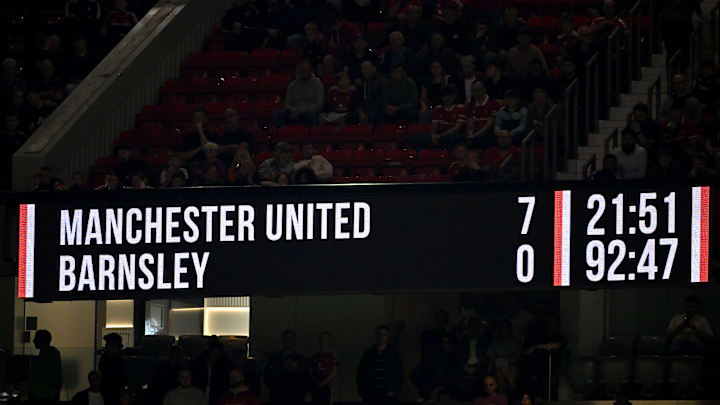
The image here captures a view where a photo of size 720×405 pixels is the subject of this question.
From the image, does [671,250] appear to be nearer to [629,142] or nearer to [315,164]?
[629,142]

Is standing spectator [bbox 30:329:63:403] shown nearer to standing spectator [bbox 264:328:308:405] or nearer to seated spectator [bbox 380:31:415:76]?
standing spectator [bbox 264:328:308:405]

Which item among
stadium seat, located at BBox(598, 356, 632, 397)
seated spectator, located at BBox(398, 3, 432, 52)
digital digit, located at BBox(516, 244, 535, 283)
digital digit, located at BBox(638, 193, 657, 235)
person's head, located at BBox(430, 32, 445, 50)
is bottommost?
stadium seat, located at BBox(598, 356, 632, 397)

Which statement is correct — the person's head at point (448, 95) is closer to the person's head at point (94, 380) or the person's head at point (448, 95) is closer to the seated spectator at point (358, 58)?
the seated spectator at point (358, 58)

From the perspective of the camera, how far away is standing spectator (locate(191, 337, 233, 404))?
18.4 m

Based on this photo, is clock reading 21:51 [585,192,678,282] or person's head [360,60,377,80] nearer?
clock reading 21:51 [585,192,678,282]

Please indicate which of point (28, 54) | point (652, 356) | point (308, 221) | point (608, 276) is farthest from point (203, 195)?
point (28, 54)

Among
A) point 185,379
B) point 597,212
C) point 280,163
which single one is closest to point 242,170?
point 280,163

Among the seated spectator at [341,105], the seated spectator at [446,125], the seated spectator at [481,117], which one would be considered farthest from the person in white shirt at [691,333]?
the seated spectator at [341,105]

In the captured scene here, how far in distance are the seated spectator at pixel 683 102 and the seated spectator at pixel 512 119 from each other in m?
1.51

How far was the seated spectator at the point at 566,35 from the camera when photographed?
2117cm

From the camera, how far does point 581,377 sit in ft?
57.7

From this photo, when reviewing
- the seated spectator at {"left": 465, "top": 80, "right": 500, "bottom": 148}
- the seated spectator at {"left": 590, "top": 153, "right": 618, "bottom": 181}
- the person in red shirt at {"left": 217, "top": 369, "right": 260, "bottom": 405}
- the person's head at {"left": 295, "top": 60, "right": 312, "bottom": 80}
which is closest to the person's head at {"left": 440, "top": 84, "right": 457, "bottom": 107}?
the seated spectator at {"left": 465, "top": 80, "right": 500, "bottom": 148}

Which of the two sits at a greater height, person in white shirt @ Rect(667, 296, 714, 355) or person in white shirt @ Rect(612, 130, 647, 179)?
person in white shirt @ Rect(612, 130, 647, 179)

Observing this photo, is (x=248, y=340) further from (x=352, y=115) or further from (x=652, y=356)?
(x=652, y=356)
